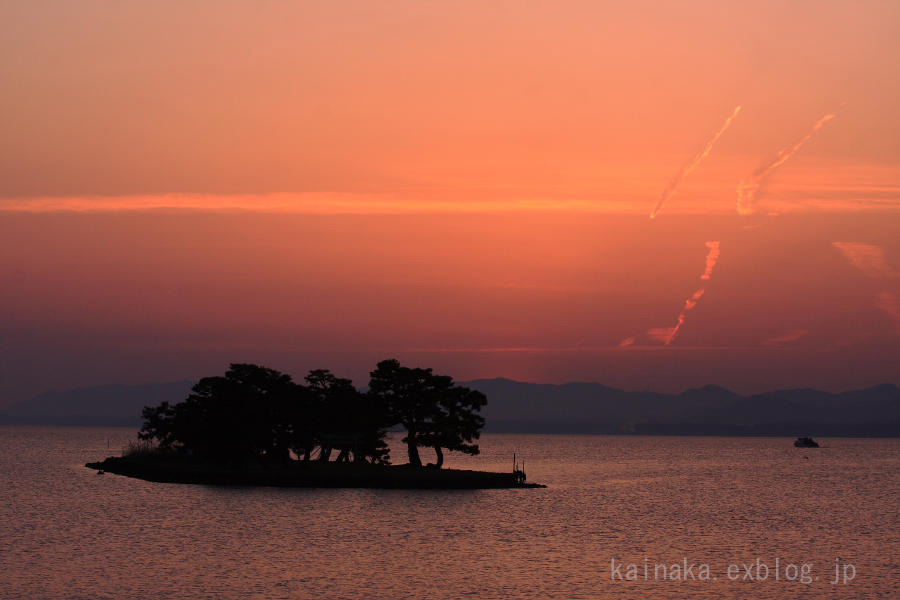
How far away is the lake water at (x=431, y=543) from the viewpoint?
5744cm

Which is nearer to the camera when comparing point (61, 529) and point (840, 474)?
point (61, 529)

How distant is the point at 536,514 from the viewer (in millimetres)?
96875

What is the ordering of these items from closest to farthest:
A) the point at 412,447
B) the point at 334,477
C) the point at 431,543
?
the point at 431,543
the point at 334,477
the point at 412,447

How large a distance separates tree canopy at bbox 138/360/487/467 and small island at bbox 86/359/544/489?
4.5 inches

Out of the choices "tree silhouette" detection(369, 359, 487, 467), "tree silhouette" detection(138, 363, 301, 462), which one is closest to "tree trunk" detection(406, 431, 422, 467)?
"tree silhouette" detection(369, 359, 487, 467)

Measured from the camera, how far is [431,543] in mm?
76312

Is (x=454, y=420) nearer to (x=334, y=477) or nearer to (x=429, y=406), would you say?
(x=429, y=406)

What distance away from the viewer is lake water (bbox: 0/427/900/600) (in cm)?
5744

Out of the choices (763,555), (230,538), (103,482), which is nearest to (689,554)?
(763,555)

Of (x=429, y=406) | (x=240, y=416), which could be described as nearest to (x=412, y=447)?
(x=429, y=406)

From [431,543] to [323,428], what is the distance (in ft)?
153

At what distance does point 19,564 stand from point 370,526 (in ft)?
102

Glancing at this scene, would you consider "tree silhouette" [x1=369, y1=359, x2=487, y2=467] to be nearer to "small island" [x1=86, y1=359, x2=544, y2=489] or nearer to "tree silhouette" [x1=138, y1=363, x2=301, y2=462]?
"small island" [x1=86, y1=359, x2=544, y2=489]

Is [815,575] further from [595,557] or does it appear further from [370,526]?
[370,526]
